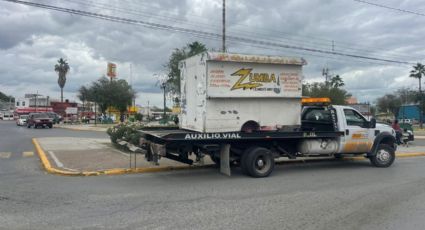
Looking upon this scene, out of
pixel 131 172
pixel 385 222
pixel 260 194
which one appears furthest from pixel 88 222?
pixel 131 172

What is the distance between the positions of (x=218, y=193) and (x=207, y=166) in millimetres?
4010

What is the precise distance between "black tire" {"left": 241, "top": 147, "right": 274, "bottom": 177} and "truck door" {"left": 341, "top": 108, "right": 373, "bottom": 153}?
2.80 m

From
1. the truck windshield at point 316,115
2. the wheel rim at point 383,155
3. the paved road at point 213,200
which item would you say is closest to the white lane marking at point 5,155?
the paved road at point 213,200

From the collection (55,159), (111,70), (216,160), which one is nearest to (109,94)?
(111,70)

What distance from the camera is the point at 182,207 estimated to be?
751 centimetres

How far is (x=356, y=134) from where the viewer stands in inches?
504

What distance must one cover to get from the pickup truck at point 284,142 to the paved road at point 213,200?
0.52 metres

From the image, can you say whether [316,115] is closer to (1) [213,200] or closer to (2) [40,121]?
(1) [213,200]

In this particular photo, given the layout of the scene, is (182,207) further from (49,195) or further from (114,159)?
(114,159)

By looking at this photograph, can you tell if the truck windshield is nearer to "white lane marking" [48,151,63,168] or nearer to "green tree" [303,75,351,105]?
"white lane marking" [48,151,63,168]

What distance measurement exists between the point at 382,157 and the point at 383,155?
76 millimetres

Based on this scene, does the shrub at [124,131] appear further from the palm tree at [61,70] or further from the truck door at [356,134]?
the palm tree at [61,70]

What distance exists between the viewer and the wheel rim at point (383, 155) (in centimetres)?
1323

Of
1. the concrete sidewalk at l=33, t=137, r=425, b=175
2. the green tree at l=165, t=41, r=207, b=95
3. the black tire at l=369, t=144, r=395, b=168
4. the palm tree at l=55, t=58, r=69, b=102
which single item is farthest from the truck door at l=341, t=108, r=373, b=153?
the palm tree at l=55, t=58, r=69, b=102
